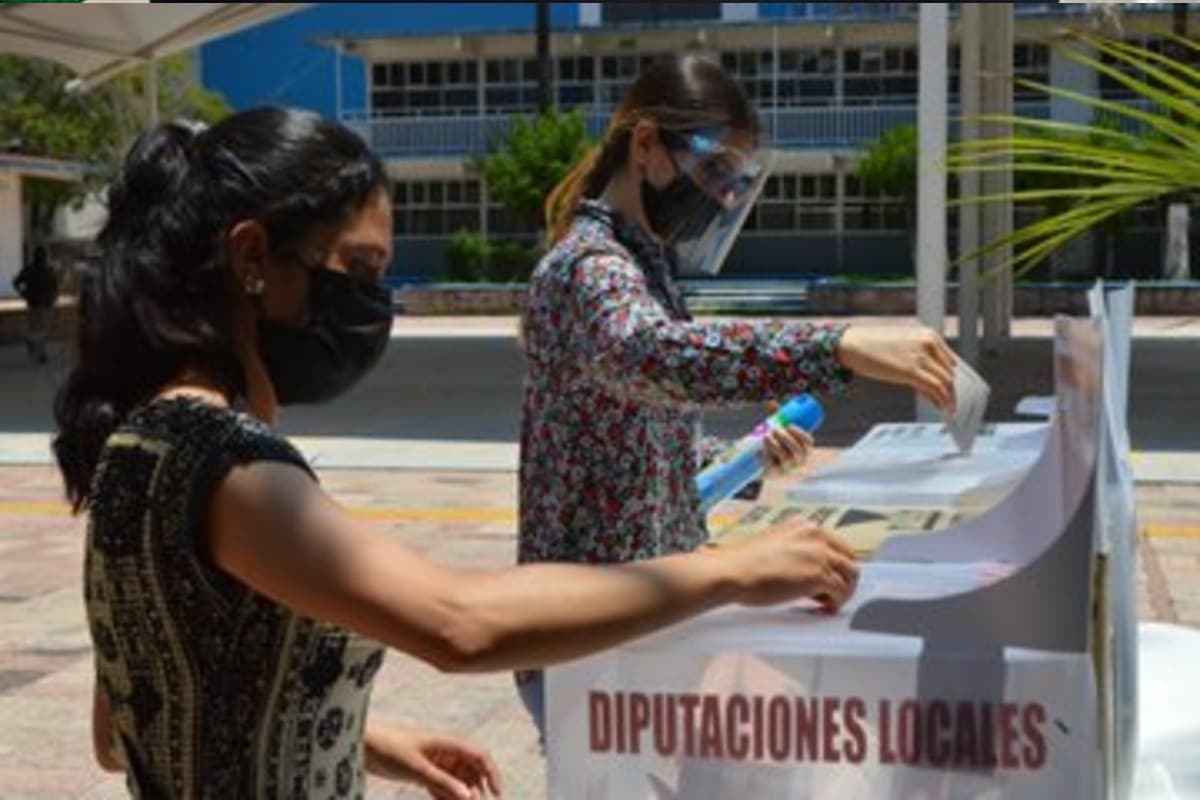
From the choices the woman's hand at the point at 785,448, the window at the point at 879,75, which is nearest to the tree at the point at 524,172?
the window at the point at 879,75

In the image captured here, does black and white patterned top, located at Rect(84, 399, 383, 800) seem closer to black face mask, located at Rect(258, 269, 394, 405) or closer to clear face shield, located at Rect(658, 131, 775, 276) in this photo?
black face mask, located at Rect(258, 269, 394, 405)

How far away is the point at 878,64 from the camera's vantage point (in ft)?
131

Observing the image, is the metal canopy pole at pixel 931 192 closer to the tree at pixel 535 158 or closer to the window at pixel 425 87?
the tree at pixel 535 158

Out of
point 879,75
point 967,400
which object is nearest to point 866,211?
point 879,75

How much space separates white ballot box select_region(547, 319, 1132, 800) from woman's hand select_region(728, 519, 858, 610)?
0.03 metres

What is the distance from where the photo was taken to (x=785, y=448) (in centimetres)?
276

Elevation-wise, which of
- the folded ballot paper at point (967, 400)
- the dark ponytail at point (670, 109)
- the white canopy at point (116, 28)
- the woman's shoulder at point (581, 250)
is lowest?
the folded ballot paper at point (967, 400)

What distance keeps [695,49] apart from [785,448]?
115ft

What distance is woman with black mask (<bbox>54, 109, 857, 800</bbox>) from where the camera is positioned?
1364 mm

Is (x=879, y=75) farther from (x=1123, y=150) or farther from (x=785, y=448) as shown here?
(x=1123, y=150)

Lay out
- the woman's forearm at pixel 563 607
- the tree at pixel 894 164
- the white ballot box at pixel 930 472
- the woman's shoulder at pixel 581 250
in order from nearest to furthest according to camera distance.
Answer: the woman's forearm at pixel 563 607
the woman's shoulder at pixel 581 250
the white ballot box at pixel 930 472
the tree at pixel 894 164

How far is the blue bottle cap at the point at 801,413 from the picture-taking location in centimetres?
279

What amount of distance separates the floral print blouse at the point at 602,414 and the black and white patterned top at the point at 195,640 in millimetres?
709

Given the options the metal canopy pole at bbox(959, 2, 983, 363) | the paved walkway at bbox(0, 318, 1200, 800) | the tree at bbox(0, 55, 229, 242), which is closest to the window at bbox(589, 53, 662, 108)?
the tree at bbox(0, 55, 229, 242)
